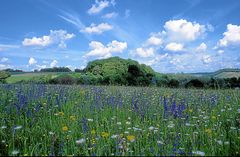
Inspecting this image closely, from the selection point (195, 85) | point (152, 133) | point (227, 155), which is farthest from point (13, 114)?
point (195, 85)

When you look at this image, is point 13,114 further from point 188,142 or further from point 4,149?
point 188,142

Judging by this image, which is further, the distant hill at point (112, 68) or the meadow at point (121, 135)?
the distant hill at point (112, 68)

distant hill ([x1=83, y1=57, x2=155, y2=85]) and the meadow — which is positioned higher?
distant hill ([x1=83, y1=57, x2=155, y2=85])

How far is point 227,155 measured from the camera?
11.6ft

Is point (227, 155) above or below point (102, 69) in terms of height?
below

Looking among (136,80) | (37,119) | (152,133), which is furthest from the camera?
(136,80)

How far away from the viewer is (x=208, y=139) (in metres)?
4.14

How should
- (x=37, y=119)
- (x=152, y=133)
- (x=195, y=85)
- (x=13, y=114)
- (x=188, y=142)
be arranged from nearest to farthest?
(x=188, y=142), (x=152, y=133), (x=37, y=119), (x=13, y=114), (x=195, y=85)

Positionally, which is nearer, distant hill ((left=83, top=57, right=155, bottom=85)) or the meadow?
the meadow

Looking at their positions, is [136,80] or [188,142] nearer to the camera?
[188,142]

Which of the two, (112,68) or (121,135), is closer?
(121,135)

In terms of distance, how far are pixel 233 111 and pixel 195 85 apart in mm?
10281

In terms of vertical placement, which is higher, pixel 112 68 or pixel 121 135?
pixel 112 68

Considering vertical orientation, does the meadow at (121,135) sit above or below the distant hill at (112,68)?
below
